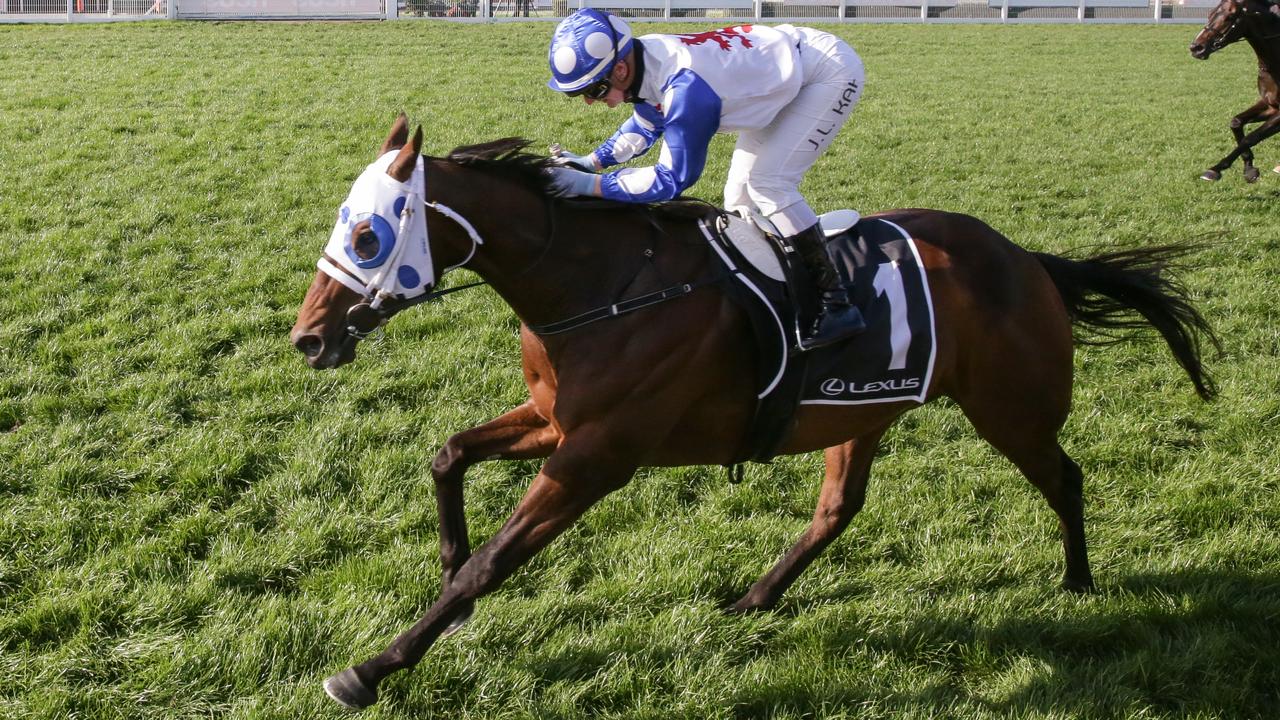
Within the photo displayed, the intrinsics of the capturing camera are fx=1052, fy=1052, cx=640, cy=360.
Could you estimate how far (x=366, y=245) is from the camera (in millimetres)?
3146

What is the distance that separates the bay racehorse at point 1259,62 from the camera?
10.8 meters

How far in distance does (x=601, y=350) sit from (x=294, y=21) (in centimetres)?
2086

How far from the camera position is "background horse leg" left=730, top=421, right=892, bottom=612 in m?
4.10

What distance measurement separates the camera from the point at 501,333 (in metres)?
6.54

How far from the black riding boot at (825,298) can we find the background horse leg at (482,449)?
1.01 meters

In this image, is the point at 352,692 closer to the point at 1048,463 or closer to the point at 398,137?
the point at 398,137

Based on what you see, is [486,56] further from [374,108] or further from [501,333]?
[501,333]

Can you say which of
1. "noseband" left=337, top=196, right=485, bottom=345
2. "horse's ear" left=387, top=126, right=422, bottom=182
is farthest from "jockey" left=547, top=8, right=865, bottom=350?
"horse's ear" left=387, top=126, right=422, bottom=182

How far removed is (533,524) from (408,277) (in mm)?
888

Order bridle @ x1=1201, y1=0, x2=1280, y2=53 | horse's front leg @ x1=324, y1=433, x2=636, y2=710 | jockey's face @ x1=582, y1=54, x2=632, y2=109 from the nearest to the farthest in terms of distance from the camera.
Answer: horse's front leg @ x1=324, y1=433, x2=636, y2=710 < jockey's face @ x1=582, y1=54, x2=632, y2=109 < bridle @ x1=1201, y1=0, x2=1280, y2=53

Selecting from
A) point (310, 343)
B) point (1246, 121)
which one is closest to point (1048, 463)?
point (310, 343)

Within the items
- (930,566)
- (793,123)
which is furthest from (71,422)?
(930,566)

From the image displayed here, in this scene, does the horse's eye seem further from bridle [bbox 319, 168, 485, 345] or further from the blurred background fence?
the blurred background fence

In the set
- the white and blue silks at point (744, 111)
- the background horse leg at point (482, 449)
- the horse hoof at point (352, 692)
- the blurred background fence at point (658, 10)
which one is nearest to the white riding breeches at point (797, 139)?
the white and blue silks at point (744, 111)
